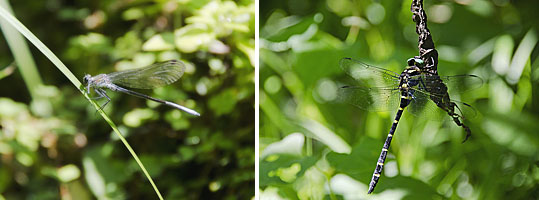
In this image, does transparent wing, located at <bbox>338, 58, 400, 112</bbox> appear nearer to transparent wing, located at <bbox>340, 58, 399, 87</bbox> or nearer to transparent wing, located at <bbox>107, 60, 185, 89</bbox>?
transparent wing, located at <bbox>340, 58, 399, 87</bbox>

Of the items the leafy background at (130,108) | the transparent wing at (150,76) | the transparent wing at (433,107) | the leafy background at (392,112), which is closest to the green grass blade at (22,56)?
the leafy background at (130,108)

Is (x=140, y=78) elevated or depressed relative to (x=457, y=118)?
elevated

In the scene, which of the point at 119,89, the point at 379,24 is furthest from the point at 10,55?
the point at 379,24

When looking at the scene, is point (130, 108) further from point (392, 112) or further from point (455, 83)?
point (455, 83)

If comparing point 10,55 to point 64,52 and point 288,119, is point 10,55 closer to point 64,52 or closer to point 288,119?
point 64,52

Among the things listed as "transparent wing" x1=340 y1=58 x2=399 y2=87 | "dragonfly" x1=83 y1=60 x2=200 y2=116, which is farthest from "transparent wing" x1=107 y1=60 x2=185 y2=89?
"transparent wing" x1=340 y1=58 x2=399 y2=87

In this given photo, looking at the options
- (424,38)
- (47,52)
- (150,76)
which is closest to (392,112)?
(424,38)
